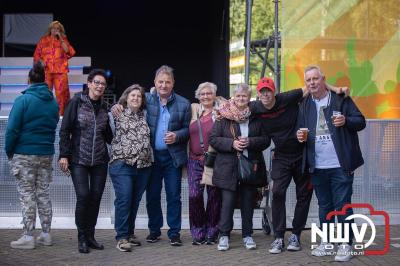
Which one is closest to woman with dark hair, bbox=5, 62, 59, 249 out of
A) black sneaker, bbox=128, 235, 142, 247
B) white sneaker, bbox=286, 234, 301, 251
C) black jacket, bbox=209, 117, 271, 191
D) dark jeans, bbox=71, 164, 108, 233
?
dark jeans, bbox=71, 164, 108, 233

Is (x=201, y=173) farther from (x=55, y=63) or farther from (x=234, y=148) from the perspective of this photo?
(x=55, y=63)

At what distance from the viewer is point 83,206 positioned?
6684 mm

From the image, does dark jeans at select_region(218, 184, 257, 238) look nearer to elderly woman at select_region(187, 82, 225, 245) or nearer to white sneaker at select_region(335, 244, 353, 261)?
elderly woman at select_region(187, 82, 225, 245)

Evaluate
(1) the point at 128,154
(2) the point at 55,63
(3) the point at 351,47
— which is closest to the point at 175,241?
(1) the point at 128,154

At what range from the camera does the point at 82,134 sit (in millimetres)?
6660

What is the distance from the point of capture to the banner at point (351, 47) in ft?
32.2

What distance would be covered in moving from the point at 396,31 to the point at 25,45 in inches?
311

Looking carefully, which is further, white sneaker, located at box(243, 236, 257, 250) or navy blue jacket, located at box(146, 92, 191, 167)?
navy blue jacket, located at box(146, 92, 191, 167)

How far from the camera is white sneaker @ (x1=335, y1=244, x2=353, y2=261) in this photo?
6.32 meters

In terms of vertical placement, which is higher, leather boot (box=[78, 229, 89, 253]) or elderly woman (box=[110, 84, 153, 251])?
elderly woman (box=[110, 84, 153, 251])

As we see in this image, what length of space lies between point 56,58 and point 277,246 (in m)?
4.91

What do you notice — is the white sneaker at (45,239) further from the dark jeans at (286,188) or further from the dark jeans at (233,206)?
the dark jeans at (286,188)

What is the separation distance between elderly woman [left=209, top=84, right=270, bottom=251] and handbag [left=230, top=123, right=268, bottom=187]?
33 millimetres

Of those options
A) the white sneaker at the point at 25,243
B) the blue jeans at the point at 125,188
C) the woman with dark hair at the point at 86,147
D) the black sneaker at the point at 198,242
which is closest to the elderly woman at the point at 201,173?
the black sneaker at the point at 198,242
